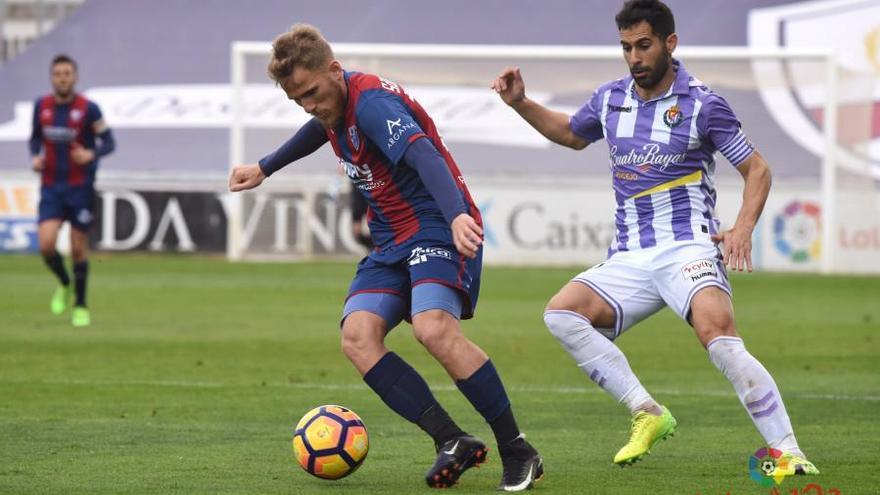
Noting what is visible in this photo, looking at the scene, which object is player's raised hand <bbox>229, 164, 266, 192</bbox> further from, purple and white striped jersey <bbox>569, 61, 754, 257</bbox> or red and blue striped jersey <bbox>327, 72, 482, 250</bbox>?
purple and white striped jersey <bbox>569, 61, 754, 257</bbox>

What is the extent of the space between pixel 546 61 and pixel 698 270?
21.0 metres

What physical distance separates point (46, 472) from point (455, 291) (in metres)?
1.95

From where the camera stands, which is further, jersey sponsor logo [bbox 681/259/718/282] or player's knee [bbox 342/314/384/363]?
jersey sponsor logo [bbox 681/259/718/282]

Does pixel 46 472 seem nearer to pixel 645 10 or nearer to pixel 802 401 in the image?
pixel 645 10

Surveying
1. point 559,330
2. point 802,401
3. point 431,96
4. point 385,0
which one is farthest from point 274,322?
point 385,0

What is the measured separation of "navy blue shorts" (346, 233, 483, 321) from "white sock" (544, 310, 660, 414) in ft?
1.65

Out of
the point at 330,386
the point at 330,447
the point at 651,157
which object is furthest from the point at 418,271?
the point at 330,386

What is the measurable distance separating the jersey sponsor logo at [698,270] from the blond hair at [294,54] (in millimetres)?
1842

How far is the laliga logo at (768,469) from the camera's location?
658 cm

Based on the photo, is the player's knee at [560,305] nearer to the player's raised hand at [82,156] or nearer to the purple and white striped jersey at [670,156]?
the purple and white striped jersey at [670,156]

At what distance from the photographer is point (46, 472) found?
22.2ft

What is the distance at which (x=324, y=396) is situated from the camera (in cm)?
994

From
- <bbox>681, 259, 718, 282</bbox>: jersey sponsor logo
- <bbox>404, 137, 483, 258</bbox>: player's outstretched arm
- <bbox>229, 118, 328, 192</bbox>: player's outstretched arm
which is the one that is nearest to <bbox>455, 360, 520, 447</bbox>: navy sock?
<bbox>404, 137, 483, 258</bbox>: player's outstretched arm

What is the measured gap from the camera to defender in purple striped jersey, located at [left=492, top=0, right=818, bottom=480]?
6805 millimetres
